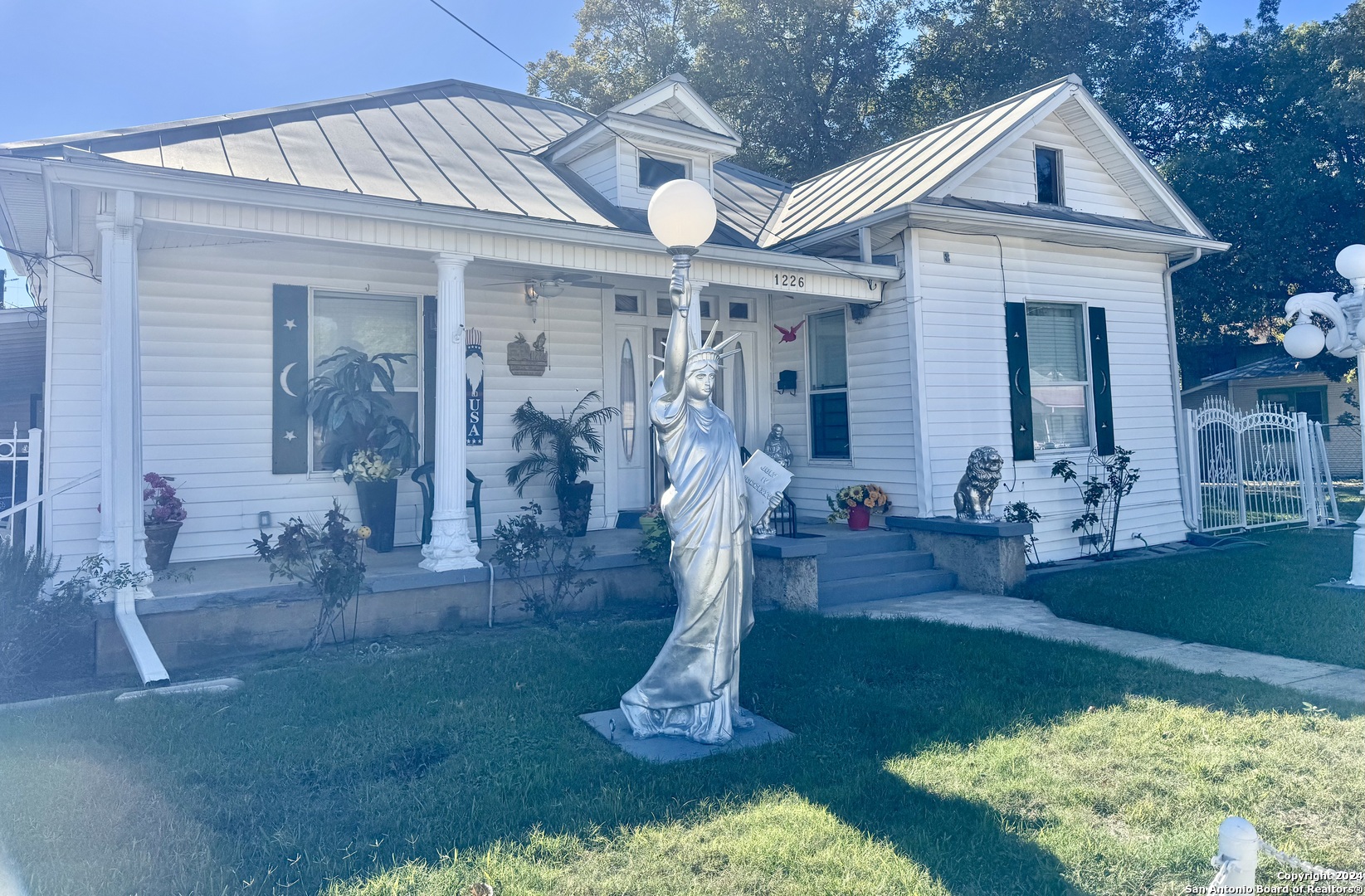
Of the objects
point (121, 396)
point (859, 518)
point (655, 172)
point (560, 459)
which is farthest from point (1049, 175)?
point (121, 396)

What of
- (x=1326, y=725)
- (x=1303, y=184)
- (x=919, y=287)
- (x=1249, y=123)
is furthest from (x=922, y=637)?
(x=1249, y=123)

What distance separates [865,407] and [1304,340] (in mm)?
3807

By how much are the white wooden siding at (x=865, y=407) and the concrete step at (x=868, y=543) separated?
36cm

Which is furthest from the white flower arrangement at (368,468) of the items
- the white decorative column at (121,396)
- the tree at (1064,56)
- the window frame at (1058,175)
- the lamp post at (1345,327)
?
the tree at (1064,56)

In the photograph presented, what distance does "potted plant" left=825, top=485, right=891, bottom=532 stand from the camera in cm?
893

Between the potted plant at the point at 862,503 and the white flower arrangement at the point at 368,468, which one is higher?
the white flower arrangement at the point at 368,468

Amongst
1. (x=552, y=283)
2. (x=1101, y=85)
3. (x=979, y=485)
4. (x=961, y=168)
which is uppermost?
(x=1101, y=85)

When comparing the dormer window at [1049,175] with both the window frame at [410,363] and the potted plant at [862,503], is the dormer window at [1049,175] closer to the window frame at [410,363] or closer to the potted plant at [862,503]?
the potted plant at [862,503]

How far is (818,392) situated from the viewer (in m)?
9.98

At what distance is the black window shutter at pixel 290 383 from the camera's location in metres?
7.61

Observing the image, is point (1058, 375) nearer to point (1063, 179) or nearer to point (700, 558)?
point (1063, 179)

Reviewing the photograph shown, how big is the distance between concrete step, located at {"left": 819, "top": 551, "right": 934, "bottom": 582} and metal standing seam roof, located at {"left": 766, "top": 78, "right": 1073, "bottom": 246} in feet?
10.7

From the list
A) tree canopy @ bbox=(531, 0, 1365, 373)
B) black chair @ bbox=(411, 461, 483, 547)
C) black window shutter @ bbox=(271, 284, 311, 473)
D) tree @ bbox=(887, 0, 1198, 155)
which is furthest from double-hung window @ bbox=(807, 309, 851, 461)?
tree @ bbox=(887, 0, 1198, 155)

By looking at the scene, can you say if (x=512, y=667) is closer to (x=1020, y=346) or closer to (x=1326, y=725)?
(x=1326, y=725)
